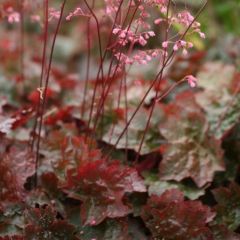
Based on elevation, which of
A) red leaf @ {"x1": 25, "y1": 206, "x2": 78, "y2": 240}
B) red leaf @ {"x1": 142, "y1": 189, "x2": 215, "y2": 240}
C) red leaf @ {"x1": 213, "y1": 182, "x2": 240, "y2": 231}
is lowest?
red leaf @ {"x1": 25, "y1": 206, "x2": 78, "y2": 240}

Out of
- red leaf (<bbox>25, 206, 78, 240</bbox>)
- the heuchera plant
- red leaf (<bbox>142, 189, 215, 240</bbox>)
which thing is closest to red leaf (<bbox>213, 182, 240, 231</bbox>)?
the heuchera plant

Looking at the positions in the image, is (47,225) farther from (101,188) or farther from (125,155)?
(125,155)

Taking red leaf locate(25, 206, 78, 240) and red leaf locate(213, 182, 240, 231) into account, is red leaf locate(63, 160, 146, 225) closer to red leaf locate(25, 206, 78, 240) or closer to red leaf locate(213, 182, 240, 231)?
red leaf locate(25, 206, 78, 240)

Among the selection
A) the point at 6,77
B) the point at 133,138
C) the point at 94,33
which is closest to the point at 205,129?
the point at 133,138

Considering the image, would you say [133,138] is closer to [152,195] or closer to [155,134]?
[155,134]

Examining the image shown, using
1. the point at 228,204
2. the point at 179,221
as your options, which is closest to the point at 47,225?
the point at 179,221

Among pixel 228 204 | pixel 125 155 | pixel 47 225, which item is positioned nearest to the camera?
pixel 47 225

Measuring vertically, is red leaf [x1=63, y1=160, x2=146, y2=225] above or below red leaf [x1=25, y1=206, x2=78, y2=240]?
above

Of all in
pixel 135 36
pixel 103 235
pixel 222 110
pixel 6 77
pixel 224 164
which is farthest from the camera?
pixel 6 77

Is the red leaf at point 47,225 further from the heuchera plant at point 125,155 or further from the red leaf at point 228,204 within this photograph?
the red leaf at point 228,204
